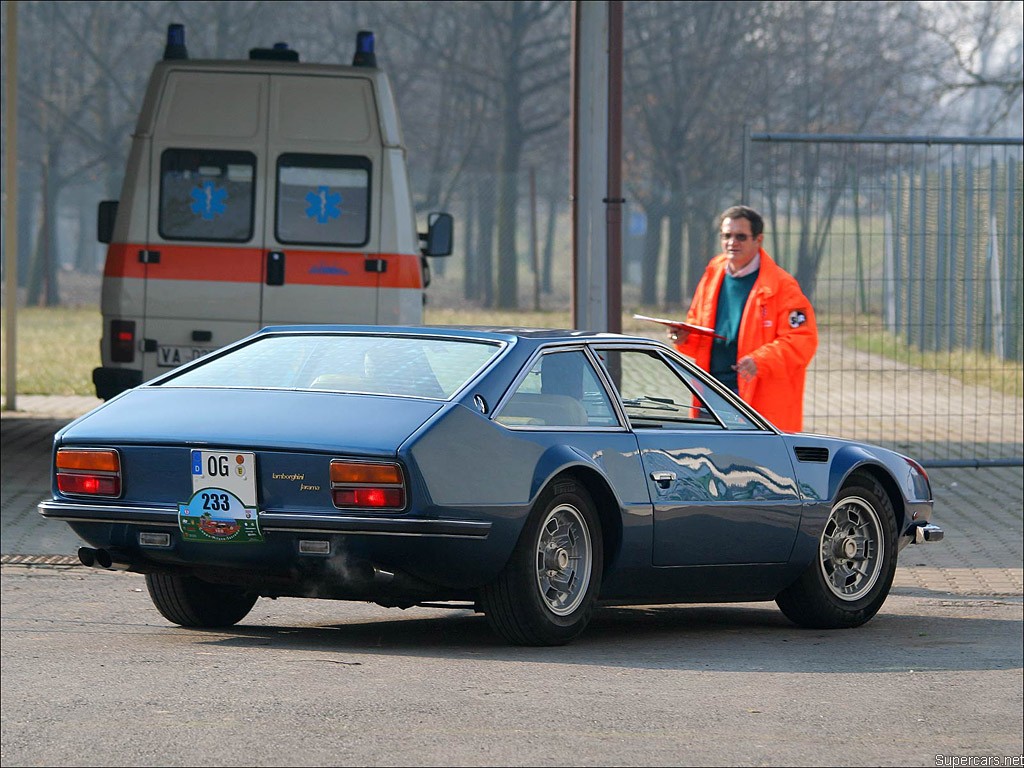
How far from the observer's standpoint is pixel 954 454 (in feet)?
49.9

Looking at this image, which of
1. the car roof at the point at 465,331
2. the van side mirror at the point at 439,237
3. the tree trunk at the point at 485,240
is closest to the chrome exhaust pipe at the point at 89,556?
the car roof at the point at 465,331

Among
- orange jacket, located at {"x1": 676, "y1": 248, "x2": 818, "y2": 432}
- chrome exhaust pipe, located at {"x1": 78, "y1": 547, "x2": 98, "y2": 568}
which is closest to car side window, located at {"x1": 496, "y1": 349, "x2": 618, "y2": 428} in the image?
chrome exhaust pipe, located at {"x1": 78, "y1": 547, "x2": 98, "y2": 568}

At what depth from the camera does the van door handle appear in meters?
12.5

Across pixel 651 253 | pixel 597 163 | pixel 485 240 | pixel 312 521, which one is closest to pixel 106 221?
pixel 597 163

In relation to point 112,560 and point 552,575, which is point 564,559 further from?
point 112,560

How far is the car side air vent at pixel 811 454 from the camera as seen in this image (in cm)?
724

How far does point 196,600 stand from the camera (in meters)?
6.72

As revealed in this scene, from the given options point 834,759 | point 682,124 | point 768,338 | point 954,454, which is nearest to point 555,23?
point 682,124

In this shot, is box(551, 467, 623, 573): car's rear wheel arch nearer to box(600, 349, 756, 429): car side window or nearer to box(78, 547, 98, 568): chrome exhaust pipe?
box(600, 349, 756, 429): car side window

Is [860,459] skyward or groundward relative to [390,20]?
groundward

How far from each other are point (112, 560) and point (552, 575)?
153cm

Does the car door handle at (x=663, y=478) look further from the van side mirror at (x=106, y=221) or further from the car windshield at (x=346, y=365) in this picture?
the van side mirror at (x=106, y=221)

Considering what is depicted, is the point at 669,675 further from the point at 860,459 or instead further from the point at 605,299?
the point at 605,299

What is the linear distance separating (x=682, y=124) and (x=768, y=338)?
37.4 meters
